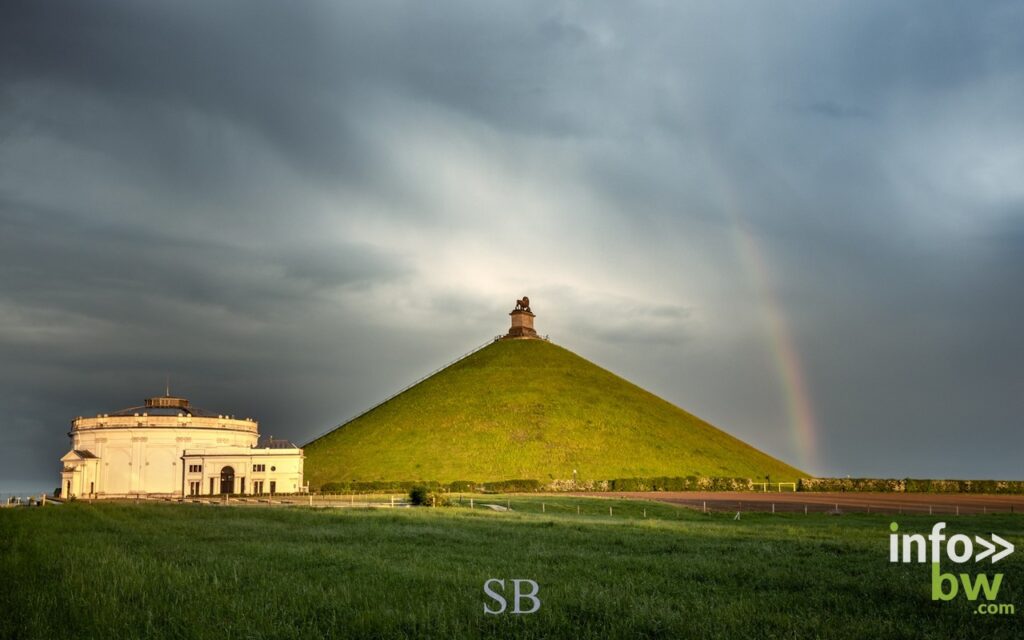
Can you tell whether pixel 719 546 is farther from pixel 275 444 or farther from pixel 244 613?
pixel 275 444

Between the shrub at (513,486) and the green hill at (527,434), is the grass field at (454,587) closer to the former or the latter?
the shrub at (513,486)

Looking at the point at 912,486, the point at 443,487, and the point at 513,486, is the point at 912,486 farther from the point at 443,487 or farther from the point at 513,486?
the point at 443,487

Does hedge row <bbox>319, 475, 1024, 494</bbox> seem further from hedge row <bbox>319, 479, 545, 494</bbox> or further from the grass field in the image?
the grass field

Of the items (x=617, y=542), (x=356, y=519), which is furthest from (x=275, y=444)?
(x=617, y=542)

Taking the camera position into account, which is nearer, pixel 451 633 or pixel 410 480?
pixel 451 633

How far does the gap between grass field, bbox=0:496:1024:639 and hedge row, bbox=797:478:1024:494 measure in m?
91.9

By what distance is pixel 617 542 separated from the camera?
29672mm

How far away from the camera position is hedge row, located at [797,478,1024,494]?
354 ft

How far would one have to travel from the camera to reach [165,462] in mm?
114688

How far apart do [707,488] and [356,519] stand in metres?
80.1

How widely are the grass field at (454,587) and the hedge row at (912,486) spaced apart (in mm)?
91895

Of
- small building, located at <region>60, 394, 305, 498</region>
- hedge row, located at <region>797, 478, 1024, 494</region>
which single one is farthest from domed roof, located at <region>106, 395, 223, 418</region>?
hedge row, located at <region>797, 478, 1024, 494</region>

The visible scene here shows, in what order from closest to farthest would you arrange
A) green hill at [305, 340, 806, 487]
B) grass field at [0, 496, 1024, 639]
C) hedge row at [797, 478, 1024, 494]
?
grass field at [0, 496, 1024, 639] → hedge row at [797, 478, 1024, 494] → green hill at [305, 340, 806, 487]

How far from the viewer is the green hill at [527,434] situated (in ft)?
446
